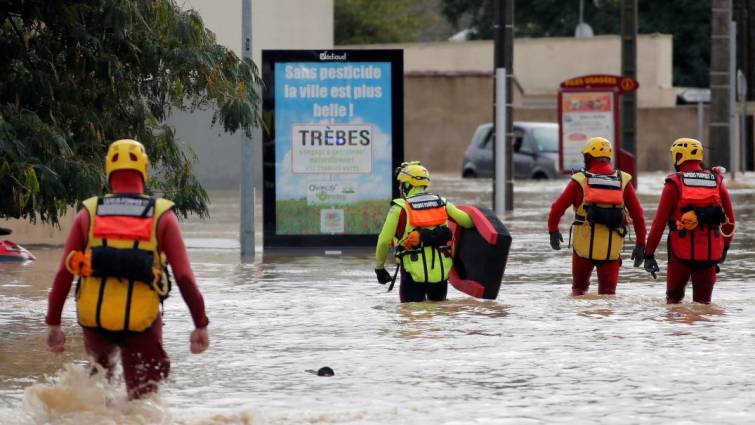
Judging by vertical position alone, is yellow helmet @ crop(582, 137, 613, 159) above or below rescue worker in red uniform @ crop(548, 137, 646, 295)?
above

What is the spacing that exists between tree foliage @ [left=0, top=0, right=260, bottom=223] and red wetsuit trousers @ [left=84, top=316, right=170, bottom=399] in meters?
3.20

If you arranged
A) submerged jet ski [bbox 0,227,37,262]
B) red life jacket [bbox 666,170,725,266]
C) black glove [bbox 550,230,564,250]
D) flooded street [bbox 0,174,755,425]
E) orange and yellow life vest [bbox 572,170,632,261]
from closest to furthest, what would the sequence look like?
flooded street [bbox 0,174,755,425], red life jacket [bbox 666,170,725,266], orange and yellow life vest [bbox 572,170,632,261], black glove [bbox 550,230,564,250], submerged jet ski [bbox 0,227,37,262]

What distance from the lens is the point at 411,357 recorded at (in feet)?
37.2

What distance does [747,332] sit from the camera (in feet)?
41.3

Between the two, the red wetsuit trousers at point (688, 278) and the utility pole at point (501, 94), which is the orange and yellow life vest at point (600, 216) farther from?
the utility pole at point (501, 94)

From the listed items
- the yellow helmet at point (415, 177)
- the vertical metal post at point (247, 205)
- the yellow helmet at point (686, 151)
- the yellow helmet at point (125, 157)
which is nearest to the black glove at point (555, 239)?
the yellow helmet at point (686, 151)

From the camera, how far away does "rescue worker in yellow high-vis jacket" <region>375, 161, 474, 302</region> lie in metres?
13.7

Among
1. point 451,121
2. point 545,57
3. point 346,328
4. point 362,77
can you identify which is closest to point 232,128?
point 346,328

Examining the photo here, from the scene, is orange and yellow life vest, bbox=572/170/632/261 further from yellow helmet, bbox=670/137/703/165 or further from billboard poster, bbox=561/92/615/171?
billboard poster, bbox=561/92/615/171

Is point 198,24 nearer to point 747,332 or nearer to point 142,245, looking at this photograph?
point 747,332

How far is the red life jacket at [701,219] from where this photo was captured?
13734 millimetres

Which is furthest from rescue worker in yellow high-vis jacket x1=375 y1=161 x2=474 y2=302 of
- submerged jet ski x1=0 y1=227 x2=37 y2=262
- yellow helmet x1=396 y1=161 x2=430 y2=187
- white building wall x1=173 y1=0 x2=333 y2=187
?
white building wall x1=173 y1=0 x2=333 y2=187

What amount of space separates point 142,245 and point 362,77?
12.7 meters

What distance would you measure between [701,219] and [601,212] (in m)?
0.91
